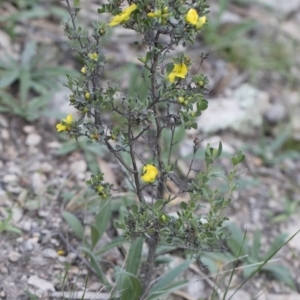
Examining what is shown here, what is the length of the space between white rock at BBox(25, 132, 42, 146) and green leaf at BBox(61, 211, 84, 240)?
60cm

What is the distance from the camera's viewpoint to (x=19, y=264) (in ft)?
7.75

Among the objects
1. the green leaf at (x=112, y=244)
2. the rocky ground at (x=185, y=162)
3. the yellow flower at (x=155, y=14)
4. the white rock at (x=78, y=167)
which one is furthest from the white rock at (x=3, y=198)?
the yellow flower at (x=155, y=14)

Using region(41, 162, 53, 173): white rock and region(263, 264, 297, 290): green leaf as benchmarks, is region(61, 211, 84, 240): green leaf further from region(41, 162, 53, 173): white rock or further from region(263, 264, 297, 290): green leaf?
region(263, 264, 297, 290): green leaf

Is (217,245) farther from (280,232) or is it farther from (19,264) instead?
(280,232)

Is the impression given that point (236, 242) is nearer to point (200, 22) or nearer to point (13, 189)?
point (13, 189)

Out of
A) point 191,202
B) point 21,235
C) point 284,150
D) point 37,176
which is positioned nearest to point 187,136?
point 284,150

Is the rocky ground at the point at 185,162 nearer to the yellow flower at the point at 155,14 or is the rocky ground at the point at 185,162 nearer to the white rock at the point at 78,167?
the white rock at the point at 78,167

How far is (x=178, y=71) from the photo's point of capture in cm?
183

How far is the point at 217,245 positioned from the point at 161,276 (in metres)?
0.35

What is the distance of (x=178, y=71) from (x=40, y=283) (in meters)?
0.98

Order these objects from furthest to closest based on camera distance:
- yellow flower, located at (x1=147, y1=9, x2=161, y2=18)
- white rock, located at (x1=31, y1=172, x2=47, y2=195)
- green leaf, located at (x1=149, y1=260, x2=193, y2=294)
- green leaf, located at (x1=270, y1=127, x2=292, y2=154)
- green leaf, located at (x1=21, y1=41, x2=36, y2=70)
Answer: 1. green leaf, located at (x1=270, y1=127, x2=292, y2=154)
2. green leaf, located at (x1=21, y1=41, x2=36, y2=70)
3. white rock, located at (x1=31, y1=172, x2=47, y2=195)
4. green leaf, located at (x1=149, y1=260, x2=193, y2=294)
5. yellow flower, located at (x1=147, y1=9, x2=161, y2=18)

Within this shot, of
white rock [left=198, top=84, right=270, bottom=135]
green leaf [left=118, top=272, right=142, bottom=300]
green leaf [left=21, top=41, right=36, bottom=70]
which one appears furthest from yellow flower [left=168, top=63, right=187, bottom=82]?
white rock [left=198, top=84, right=270, bottom=135]

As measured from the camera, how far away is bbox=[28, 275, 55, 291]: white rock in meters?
2.29

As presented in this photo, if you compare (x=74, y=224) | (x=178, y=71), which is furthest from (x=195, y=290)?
(x=178, y=71)
